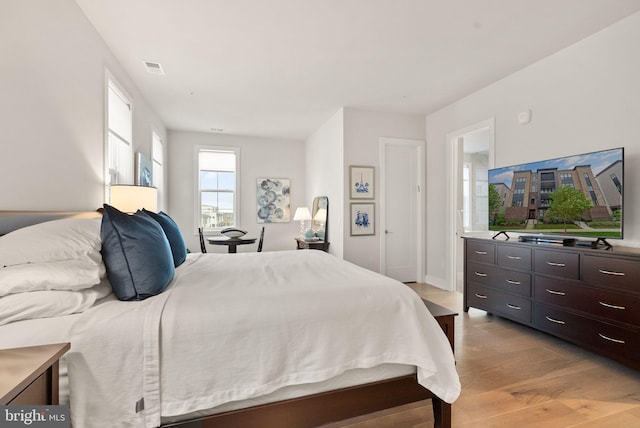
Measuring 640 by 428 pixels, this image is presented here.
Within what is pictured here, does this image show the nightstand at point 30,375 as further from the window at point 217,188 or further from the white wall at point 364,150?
the window at point 217,188

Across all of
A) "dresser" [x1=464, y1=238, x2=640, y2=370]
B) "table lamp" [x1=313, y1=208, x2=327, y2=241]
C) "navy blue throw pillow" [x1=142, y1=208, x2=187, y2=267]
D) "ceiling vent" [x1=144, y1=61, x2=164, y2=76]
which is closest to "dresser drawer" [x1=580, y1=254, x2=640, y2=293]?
"dresser" [x1=464, y1=238, x2=640, y2=370]

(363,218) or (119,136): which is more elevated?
(119,136)

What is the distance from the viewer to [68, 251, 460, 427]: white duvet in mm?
1195

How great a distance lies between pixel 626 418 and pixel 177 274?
9.35 feet

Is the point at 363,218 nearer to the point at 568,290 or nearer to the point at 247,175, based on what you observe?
the point at 568,290

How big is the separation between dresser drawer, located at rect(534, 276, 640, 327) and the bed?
161 centimetres

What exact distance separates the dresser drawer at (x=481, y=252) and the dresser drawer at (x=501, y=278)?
2.7 inches

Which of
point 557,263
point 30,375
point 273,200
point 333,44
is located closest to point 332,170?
point 273,200

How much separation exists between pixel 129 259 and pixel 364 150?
3.80m

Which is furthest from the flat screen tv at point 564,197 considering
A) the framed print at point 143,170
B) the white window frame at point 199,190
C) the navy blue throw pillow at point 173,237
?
the white window frame at point 199,190

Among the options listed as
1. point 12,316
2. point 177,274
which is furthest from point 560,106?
point 12,316

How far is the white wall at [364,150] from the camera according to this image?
4.61 metres

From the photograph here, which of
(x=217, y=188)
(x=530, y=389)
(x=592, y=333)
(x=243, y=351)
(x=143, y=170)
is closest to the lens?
(x=243, y=351)

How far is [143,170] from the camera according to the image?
3969 mm
